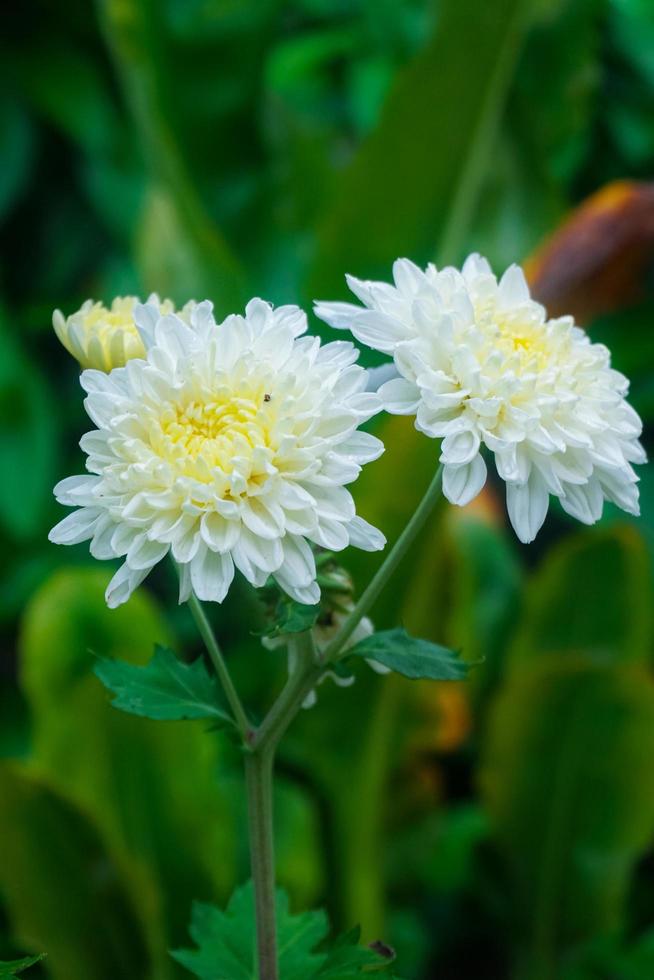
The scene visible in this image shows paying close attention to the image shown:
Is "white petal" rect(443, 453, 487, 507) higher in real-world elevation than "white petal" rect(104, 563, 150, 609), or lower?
higher

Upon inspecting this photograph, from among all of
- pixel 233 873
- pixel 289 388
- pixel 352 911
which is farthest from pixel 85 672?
pixel 289 388

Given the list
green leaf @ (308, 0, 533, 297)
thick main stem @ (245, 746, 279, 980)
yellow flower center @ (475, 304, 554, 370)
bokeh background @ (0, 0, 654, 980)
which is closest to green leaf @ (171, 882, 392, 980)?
thick main stem @ (245, 746, 279, 980)

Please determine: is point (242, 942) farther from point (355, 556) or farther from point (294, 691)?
Result: point (355, 556)

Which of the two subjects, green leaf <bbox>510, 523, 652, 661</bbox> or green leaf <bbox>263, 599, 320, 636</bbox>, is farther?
green leaf <bbox>510, 523, 652, 661</bbox>

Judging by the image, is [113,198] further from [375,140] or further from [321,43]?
[375,140]

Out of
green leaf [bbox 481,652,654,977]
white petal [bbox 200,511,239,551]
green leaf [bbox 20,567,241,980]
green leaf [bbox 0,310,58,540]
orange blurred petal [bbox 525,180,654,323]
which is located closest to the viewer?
white petal [bbox 200,511,239,551]

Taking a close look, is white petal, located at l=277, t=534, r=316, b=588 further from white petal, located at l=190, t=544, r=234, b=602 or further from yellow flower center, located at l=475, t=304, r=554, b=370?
yellow flower center, located at l=475, t=304, r=554, b=370

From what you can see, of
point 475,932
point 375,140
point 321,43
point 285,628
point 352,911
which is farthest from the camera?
point 321,43
